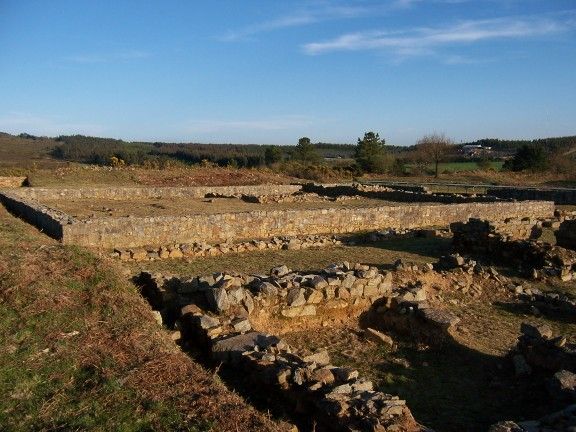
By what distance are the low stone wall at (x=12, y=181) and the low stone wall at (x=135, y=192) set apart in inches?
288

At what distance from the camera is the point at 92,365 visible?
206 inches

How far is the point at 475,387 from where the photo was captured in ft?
21.2

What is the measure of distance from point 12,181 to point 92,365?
3063 cm

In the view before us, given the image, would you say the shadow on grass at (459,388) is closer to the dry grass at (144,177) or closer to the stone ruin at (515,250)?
the stone ruin at (515,250)

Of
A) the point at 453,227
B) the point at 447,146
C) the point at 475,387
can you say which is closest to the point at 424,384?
the point at 475,387

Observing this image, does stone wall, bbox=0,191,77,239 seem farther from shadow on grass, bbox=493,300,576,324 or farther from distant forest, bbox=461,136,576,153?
distant forest, bbox=461,136,576,153

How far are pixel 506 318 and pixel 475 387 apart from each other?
315 centimetres

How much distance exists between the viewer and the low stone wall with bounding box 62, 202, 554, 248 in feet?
47.1

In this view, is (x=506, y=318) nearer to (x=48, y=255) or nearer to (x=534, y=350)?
(x=534, y=350)

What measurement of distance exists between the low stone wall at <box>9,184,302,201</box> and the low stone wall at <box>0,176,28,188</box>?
7.31 meters

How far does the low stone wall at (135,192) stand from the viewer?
2531 centimetres

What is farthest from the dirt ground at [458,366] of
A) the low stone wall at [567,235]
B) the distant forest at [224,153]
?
the distant forest at [224,153]

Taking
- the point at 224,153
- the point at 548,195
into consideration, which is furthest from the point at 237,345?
the point at 224,153

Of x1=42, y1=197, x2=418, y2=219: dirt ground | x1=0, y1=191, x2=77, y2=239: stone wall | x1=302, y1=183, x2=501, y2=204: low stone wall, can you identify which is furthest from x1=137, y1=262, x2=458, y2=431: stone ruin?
x1=302, y1=183, x2=501, y2=204: low stone wall
